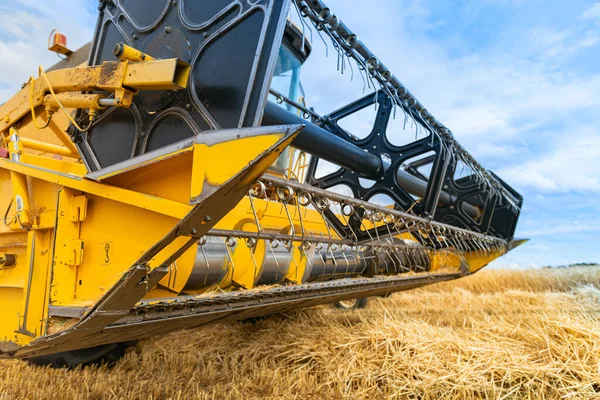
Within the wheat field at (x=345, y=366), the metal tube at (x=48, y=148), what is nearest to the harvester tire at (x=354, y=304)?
the wheat field at (x=345, y=366)

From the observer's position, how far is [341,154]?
355 centimetres

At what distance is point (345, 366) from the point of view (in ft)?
9.17

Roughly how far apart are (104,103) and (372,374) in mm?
2082

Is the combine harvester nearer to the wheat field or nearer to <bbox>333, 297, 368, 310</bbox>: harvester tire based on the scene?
the wheat field

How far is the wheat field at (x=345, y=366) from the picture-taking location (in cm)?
249

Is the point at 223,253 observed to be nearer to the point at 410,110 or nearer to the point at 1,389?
the point at 1,389

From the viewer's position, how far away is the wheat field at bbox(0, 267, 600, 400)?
249 cm

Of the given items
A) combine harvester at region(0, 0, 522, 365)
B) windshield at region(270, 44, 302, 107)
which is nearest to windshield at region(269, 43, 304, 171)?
windshield at region(270, 44, 302, 107)

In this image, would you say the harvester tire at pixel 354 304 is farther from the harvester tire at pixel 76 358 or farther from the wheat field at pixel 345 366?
the harvester tire at pixel 76 358

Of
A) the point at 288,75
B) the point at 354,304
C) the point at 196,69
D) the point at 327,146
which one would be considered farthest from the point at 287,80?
the point at 354,304

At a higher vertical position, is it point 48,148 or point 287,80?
point 287,80

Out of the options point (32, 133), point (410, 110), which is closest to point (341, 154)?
point (410, 110)

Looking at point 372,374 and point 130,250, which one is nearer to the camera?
point 130,250

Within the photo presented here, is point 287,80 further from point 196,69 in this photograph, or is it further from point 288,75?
point 196,69
